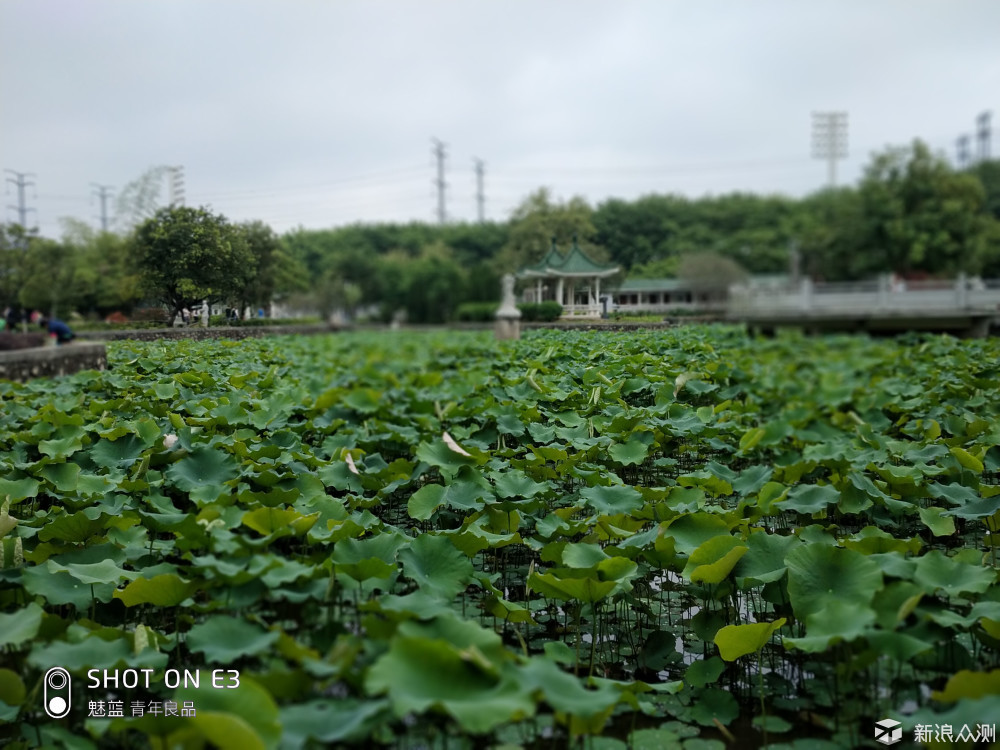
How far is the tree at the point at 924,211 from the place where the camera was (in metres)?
24.4

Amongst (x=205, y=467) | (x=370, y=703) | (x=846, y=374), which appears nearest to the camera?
(x=370, y=703)

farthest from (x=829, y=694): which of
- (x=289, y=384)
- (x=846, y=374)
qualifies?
(x=846, y=374)

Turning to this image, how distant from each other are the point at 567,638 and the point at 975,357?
5637 millimetres

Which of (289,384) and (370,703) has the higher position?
(289,384)

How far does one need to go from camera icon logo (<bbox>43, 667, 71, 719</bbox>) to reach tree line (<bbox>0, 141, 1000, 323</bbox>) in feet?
9.79

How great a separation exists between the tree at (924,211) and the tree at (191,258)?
2484 cm

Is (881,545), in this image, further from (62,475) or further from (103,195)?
(103,195)

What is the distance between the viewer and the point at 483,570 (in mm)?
3301

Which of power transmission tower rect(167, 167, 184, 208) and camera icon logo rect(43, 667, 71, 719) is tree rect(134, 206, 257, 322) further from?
camera icon logo rect(43, 667, 71, 719)

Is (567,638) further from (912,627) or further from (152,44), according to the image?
(152,44)

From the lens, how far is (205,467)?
122 inches

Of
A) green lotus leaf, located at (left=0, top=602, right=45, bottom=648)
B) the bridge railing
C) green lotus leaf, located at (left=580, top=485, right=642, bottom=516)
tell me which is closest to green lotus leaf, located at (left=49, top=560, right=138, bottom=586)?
green lotus leaf, located at (left=0, top=602, right=45, bottom=648)

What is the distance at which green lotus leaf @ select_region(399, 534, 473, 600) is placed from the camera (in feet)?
7.76

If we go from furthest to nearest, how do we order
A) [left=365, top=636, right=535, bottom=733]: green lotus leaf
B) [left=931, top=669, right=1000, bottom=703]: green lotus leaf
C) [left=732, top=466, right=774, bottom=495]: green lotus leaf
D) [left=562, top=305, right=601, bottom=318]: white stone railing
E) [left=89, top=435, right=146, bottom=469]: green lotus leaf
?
1. [left=562, top=305, right=601, bottom=318]: white stone railing
2. [left=732, top=466, right=774, bottom=495]: green lotus leaf
3. [left=89, top=435, right=146, bottom=469]: green lotus leaf
4. [left=931, top=669, right=1000, bottom=703]: green lotus leaf
5. [left=365, top=636, right=535, bottom=733]: green lotus leaf
